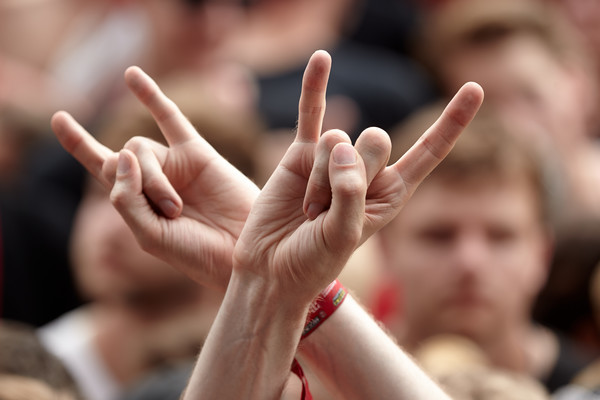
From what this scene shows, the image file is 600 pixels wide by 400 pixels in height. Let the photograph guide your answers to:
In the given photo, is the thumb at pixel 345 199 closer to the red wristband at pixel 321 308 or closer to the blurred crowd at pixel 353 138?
the red wristband at pixel 321 308

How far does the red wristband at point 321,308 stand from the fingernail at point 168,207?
30 cm

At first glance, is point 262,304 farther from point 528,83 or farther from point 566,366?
point 528,83

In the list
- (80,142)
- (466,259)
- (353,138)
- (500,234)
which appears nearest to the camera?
(80,142)

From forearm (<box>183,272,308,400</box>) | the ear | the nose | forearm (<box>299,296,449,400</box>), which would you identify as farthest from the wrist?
the ear

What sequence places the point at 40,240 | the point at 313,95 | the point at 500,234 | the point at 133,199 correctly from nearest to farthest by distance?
the point at 313,95 → the point at 133,199 → the point at 500,234 → the point at 40,240

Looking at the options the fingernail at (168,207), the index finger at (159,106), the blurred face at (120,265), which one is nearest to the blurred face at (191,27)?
the blurred face at (120,265)

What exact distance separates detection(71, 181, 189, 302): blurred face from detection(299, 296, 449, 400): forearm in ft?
5.93

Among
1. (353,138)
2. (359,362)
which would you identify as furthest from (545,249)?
(359,362)

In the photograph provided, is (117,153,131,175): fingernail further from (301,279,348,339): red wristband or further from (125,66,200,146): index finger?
(301,279,348,339): red wristband

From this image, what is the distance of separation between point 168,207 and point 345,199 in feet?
1.37

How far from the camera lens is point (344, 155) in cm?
153

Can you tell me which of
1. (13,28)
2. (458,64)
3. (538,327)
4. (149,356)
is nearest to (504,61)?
(458,64)

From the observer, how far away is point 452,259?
3260mm

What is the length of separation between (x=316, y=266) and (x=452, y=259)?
1.74 meters
